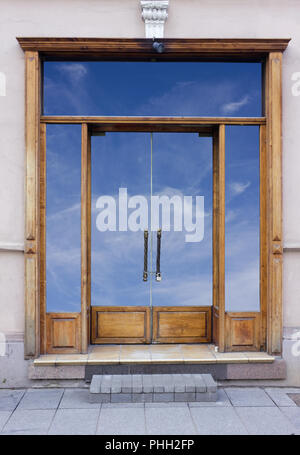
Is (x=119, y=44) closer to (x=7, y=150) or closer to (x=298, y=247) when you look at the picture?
(x=7, y=150)

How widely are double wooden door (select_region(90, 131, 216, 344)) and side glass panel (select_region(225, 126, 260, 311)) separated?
343mm

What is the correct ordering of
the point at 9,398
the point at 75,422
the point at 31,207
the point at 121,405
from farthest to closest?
the point at 31,207 < the point at 9,398 < the point at 121,405 < the point at 75,422

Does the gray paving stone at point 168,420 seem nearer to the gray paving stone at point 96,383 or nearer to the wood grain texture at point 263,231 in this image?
the gray paving stone at point 96,383

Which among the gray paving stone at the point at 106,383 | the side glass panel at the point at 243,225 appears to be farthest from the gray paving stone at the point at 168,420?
the side glass panel at the point at 243,225

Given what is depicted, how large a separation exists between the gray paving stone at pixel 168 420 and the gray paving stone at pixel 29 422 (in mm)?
941

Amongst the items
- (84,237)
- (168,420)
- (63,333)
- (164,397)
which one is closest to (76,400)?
(63,333)

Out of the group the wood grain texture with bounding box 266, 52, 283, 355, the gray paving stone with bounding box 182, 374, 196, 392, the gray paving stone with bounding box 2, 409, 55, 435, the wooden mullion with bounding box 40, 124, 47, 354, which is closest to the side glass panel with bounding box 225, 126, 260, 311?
the wood grain texture with bounding box 266, 52, 283, 355

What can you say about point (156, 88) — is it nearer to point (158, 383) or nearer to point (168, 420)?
point (158, 383)

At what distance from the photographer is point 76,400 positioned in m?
4.11

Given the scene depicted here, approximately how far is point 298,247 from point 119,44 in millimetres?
3166

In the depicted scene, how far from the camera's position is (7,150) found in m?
4.54

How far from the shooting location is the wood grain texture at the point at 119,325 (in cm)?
500

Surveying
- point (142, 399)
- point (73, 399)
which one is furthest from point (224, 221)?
point (73, 399)

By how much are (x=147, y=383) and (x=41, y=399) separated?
1140mm
